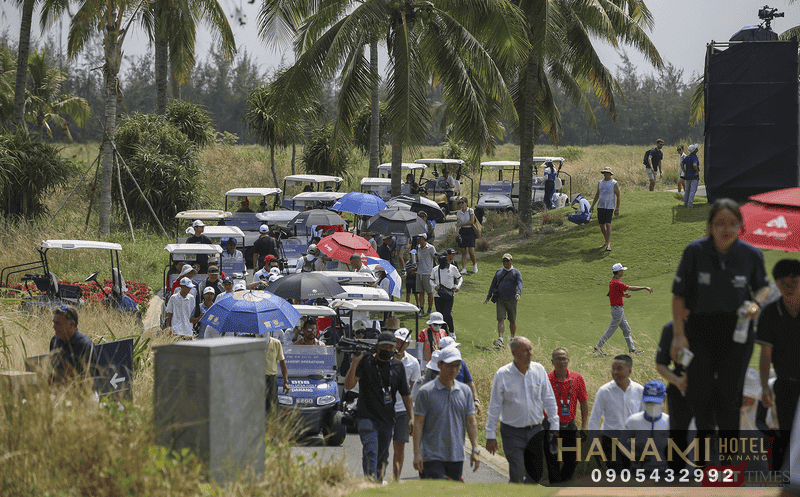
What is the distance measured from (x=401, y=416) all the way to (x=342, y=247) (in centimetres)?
793

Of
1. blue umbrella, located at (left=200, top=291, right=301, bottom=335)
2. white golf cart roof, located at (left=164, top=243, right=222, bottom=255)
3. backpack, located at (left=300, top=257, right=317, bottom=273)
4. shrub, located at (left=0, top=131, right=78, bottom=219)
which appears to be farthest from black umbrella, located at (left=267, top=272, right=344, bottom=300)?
shrub, located at (left=0, top=131, right=78, bottom=219)

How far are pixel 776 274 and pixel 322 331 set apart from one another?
31.1ft

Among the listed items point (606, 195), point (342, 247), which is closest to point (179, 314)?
point (342, 247)

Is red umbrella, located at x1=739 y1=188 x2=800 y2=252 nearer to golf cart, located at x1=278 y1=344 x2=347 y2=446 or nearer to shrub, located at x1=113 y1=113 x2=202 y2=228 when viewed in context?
golf cart, located at x1=278 y1=344 x2=347 y2=446

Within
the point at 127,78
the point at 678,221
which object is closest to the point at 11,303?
the point at 678,221

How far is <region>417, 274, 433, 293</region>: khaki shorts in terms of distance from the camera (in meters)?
17.4

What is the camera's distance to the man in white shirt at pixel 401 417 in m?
8.70

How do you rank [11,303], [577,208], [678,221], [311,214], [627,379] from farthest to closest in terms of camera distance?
[577,208]
[678,221]
[311,214]
[11,303]
[627,379]

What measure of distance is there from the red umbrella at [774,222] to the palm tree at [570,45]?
66.4ft

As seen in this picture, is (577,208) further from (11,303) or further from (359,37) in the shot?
(11,303)

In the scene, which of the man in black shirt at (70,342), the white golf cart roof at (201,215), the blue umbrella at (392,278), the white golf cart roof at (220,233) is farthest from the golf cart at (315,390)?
the white golf cart roof at (201,215)

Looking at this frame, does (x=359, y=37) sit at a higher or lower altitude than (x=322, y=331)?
higher

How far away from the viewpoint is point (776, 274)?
186 inches

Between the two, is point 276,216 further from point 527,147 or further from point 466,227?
point 527,147
